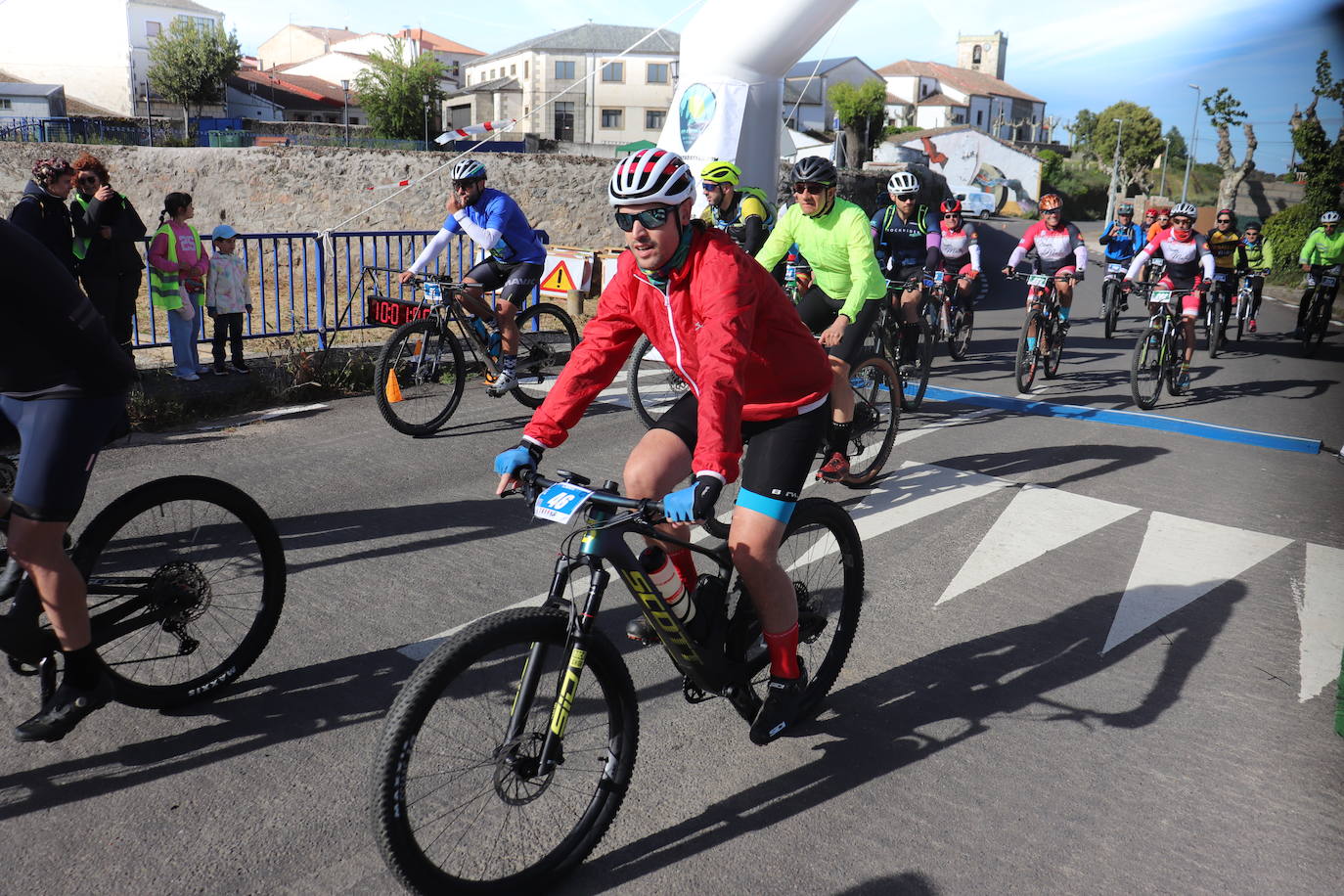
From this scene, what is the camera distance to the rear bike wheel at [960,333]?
1348cm

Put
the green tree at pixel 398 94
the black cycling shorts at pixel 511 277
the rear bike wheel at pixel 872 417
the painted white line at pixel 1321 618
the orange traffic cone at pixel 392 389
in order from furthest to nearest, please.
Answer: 1. the green tree at pixel 398 94
2. the black cycling shorts at pixel 511 277
3. the orange traffic cone at pixel 392 389
4. the rear bike wheel at pixel 872 417
5. the painted white line at pixel 1321 618

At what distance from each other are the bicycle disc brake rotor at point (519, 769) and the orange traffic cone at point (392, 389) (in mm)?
5662

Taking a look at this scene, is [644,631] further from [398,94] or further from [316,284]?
[398,94]

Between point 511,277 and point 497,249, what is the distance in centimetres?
26

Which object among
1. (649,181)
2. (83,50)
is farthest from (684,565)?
(83,50)

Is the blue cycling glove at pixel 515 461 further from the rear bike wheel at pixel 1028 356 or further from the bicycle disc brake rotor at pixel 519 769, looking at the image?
the rear bike wheel at pixel 1028 356

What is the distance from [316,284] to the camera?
10.8m

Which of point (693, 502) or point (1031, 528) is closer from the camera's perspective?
point (693, 502)

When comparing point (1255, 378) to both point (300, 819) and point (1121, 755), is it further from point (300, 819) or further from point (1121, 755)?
point (300, 819)

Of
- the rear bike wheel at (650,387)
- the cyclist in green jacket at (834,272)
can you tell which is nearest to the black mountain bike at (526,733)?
the cyclist in green jacket at (834,272)

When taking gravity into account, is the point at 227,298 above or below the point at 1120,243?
below

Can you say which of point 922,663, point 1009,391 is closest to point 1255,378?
point 1009,391

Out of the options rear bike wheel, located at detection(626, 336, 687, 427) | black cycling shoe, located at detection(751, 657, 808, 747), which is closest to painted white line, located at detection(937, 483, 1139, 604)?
black cycling shoe, located at detection(751, 657, 808, 747)

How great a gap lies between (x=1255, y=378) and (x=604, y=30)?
96926 mm
